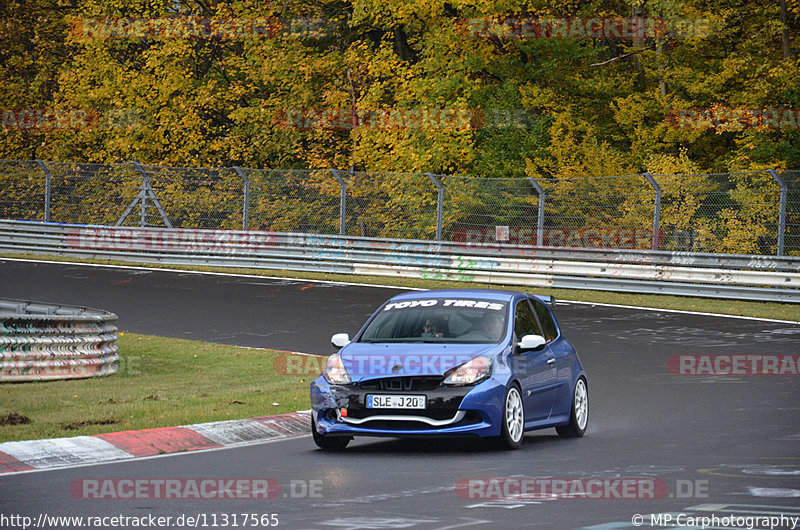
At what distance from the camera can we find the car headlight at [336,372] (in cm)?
1089

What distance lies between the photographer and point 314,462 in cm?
1013

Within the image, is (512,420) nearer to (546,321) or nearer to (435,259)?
(546,321)

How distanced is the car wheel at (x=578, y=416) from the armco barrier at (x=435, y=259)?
13428 mm

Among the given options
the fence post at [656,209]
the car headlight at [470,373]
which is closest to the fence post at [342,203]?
the fence post at [656,209]

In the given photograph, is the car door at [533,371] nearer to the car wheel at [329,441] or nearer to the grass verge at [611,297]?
the car wheel at [329,441]

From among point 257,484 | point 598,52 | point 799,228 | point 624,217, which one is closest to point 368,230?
point 624,217

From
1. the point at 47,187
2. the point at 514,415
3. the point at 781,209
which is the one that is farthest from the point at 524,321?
the point at 47,187

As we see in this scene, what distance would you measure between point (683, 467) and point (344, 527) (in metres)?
3.41

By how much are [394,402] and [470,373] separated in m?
0.68

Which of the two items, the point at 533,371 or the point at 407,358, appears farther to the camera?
the point at 533,371

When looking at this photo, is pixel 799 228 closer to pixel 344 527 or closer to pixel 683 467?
pixel 683 467

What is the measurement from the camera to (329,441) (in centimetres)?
1101

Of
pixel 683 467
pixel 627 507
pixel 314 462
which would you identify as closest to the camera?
pixel 627 507

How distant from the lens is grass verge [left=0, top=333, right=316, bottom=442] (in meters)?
11.6
